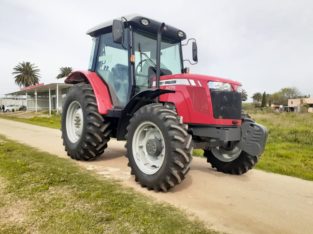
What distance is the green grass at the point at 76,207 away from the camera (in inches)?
117

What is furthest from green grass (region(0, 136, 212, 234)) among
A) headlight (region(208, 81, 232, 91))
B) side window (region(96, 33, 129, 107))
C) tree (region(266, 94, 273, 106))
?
tree (region(266, 94, 273, 106))

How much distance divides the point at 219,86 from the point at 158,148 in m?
1.35

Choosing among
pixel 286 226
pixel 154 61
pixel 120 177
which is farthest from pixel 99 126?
pixel 286 226

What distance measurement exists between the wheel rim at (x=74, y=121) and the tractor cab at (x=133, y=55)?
3.17ft

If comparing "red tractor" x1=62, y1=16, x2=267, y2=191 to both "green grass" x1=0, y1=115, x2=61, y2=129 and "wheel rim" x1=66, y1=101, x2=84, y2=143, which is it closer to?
"wheel rim" x1=66, y1=101, x2=84, y2=143

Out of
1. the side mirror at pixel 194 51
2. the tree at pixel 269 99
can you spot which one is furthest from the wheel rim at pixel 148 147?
the tree at pixel 269 99

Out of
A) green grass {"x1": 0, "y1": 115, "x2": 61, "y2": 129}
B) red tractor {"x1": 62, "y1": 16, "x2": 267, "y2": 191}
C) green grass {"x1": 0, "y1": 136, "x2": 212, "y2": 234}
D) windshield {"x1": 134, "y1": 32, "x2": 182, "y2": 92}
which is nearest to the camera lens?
green grass {"x1": 0, "y1": 136, "x2": 212, "y2": 234}

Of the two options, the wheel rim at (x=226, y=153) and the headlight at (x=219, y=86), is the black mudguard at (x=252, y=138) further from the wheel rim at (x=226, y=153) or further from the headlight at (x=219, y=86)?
the headlight at (x=219, y=86)

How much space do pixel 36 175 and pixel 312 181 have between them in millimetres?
4750

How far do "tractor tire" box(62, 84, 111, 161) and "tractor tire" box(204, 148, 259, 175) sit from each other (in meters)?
2.09

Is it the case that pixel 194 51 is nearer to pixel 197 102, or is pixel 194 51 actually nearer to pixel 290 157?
pixel 197 102

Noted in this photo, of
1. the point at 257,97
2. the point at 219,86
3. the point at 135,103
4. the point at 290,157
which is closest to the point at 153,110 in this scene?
the point at 135,103

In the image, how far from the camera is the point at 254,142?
4.79m

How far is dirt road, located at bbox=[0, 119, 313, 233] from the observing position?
10.7 feet
